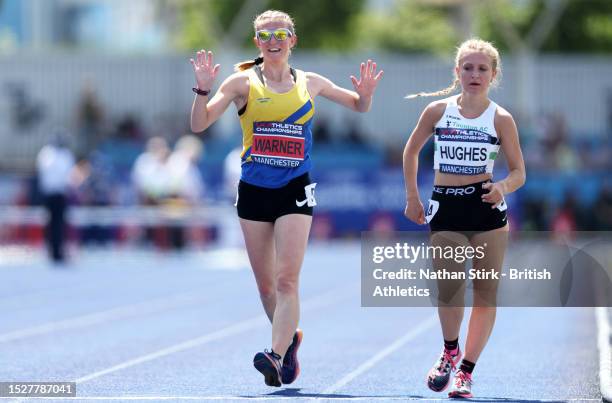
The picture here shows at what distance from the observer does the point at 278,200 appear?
8758 mm

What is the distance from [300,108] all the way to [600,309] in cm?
709

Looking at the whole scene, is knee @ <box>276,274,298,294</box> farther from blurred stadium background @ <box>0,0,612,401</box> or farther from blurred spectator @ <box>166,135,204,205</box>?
blurred spectator @ <box>166,135,204,205</box>

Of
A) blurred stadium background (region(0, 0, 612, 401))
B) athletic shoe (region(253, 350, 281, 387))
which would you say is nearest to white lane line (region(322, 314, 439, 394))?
blurred stadium background (region(0, 0, 612, 401))

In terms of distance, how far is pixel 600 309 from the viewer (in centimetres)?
1501

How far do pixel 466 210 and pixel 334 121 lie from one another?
2873 cm

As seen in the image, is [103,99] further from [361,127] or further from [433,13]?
[433,13]

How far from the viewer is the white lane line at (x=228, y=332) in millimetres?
10164

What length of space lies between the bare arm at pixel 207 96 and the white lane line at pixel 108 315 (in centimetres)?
452

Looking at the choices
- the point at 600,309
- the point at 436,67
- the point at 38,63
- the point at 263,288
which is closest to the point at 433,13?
the point at 436,67

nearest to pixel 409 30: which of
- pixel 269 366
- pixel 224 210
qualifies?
pixel 224 210

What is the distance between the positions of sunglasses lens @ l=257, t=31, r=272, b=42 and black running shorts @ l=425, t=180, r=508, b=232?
1359mm

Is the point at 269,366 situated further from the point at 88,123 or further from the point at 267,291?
the point at 88,123

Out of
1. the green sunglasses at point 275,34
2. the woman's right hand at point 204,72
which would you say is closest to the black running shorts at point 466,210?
the green sunglasses at point 275,34

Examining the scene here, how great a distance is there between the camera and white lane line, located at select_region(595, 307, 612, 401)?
8109mm
